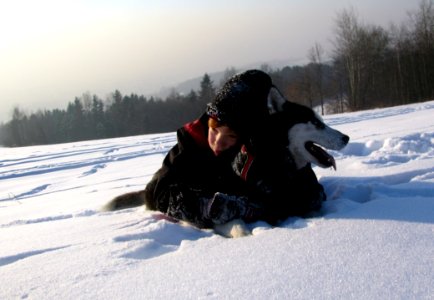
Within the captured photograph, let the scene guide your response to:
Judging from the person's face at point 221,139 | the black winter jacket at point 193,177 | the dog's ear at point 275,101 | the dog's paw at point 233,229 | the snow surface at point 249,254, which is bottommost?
the dog's paw at point 233,229

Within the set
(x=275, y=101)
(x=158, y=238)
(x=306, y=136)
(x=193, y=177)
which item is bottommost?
(x=158, y=238)

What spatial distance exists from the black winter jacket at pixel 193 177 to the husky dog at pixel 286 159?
152 millimetres

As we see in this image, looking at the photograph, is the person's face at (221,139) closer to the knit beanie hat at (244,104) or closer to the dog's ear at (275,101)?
the knit beanie hat at (244,104)

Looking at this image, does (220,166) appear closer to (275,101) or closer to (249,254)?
(275,101)

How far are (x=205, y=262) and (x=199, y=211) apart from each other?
0.92 metres

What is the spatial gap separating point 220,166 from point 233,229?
0.63 meters

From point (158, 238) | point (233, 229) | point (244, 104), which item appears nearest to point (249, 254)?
point (233, 229)

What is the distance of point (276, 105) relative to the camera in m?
3.01

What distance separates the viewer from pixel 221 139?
3094mm

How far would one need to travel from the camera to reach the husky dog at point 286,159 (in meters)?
2.94

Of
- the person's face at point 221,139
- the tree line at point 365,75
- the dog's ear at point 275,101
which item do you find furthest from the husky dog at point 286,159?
the tree line at point 365,75

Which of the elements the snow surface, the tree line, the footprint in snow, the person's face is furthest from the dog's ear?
the tree line

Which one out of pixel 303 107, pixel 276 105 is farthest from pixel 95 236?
pixel 303 107

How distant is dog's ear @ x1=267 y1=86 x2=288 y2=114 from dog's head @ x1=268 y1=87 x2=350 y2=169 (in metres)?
0.05
